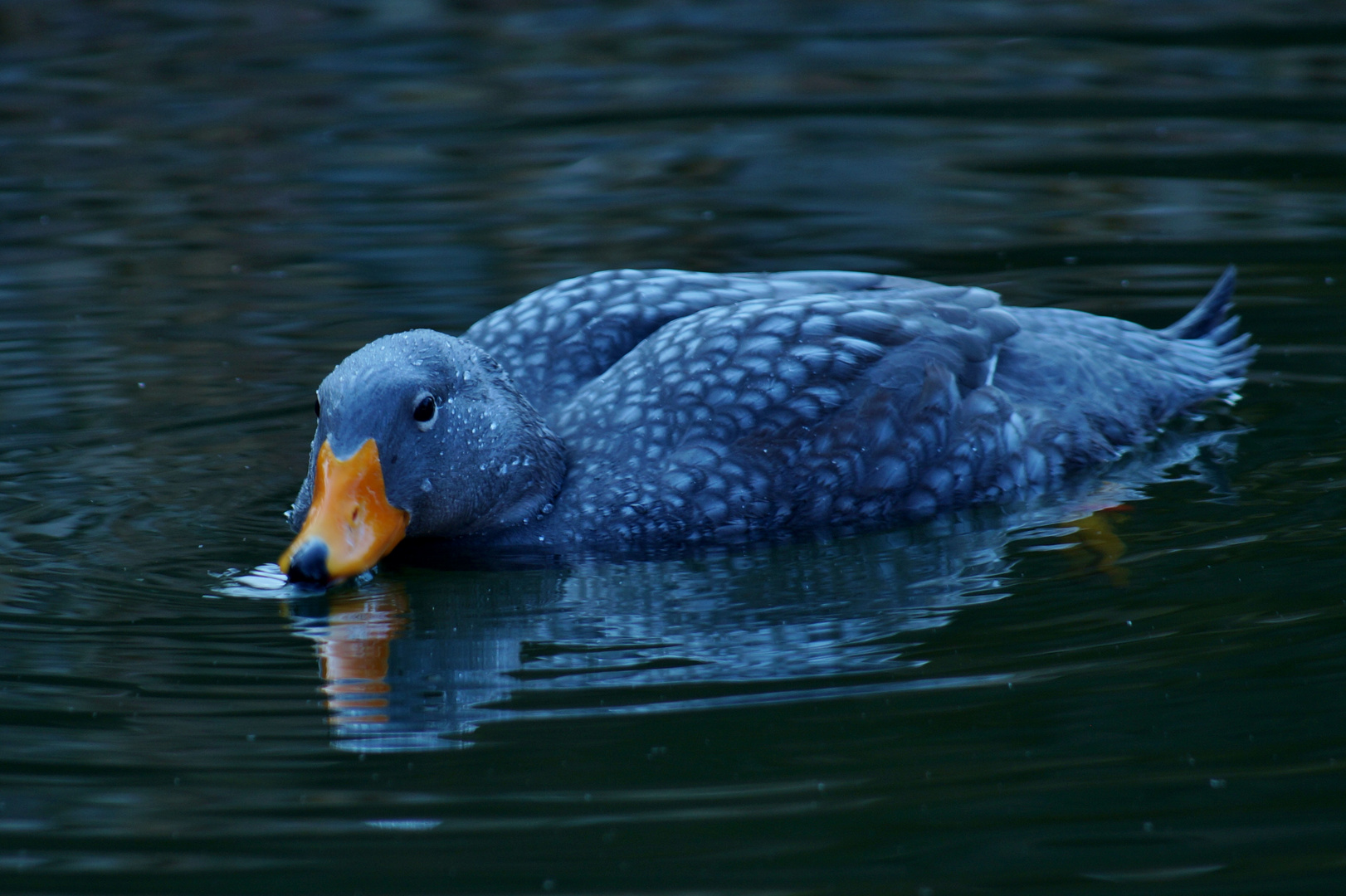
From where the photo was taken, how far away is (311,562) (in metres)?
5.16

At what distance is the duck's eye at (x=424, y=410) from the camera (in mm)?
5547

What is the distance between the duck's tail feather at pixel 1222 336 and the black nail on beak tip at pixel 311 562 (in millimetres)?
3668

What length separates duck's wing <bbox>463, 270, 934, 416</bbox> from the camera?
6.45 meters

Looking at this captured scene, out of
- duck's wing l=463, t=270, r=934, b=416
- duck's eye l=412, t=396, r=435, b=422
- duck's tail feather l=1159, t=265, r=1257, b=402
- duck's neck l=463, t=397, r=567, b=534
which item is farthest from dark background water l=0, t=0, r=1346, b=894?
duck's wing l=463, t=270, r=934, b=416

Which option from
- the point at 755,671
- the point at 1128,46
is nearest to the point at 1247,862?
the point at 755,671

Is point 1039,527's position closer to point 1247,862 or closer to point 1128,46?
point 1247,862

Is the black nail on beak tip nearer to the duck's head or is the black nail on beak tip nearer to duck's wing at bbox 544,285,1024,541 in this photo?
the duck's head

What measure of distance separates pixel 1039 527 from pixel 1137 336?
138 centimetres

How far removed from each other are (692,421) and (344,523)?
1259 mm

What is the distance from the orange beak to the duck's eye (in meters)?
0.20

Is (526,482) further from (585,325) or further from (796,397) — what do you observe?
(796,397)

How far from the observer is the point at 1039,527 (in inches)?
231

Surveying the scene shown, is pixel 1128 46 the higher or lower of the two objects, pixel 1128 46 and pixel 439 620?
the higher

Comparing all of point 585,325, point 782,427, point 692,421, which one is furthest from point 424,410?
point 782,427
